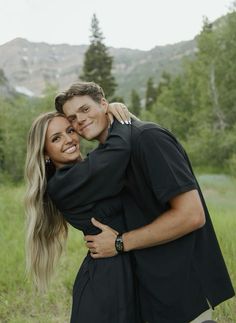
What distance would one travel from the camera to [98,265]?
244cm

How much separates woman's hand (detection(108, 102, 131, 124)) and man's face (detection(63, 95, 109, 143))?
0.05 metres

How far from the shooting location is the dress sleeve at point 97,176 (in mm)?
2223

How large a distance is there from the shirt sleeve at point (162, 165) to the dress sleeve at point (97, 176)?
0.10m

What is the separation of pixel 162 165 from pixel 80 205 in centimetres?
51

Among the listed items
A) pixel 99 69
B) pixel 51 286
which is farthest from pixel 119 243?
pixel 99 69

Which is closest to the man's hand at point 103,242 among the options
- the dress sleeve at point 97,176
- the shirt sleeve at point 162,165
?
the dress sleeve at point 97,176

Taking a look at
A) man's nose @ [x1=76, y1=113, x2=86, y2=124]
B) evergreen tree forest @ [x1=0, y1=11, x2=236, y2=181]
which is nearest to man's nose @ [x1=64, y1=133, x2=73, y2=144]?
man's nose @ [x1=76, y1=113, x2=86, y2=124]

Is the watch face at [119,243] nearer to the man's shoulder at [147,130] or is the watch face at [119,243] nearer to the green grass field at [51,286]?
the man's shoulder at [147,130]

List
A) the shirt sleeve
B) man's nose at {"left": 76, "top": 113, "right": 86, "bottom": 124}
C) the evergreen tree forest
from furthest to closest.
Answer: the evergreen tree forest
man's nose at {"left": 76, "top": 113, "right": 86, "bottom": 124}
the shirt sleeve

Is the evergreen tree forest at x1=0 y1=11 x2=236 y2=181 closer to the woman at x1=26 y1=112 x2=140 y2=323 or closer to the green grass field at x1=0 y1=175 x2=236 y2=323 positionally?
the green grass field at x1=0 y1=175 x2=236 y2=323

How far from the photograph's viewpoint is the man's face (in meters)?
2.52

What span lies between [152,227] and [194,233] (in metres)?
0.22

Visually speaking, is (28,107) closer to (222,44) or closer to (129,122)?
(222,44)

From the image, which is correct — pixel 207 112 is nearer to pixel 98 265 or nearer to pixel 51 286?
pixel 51 286
